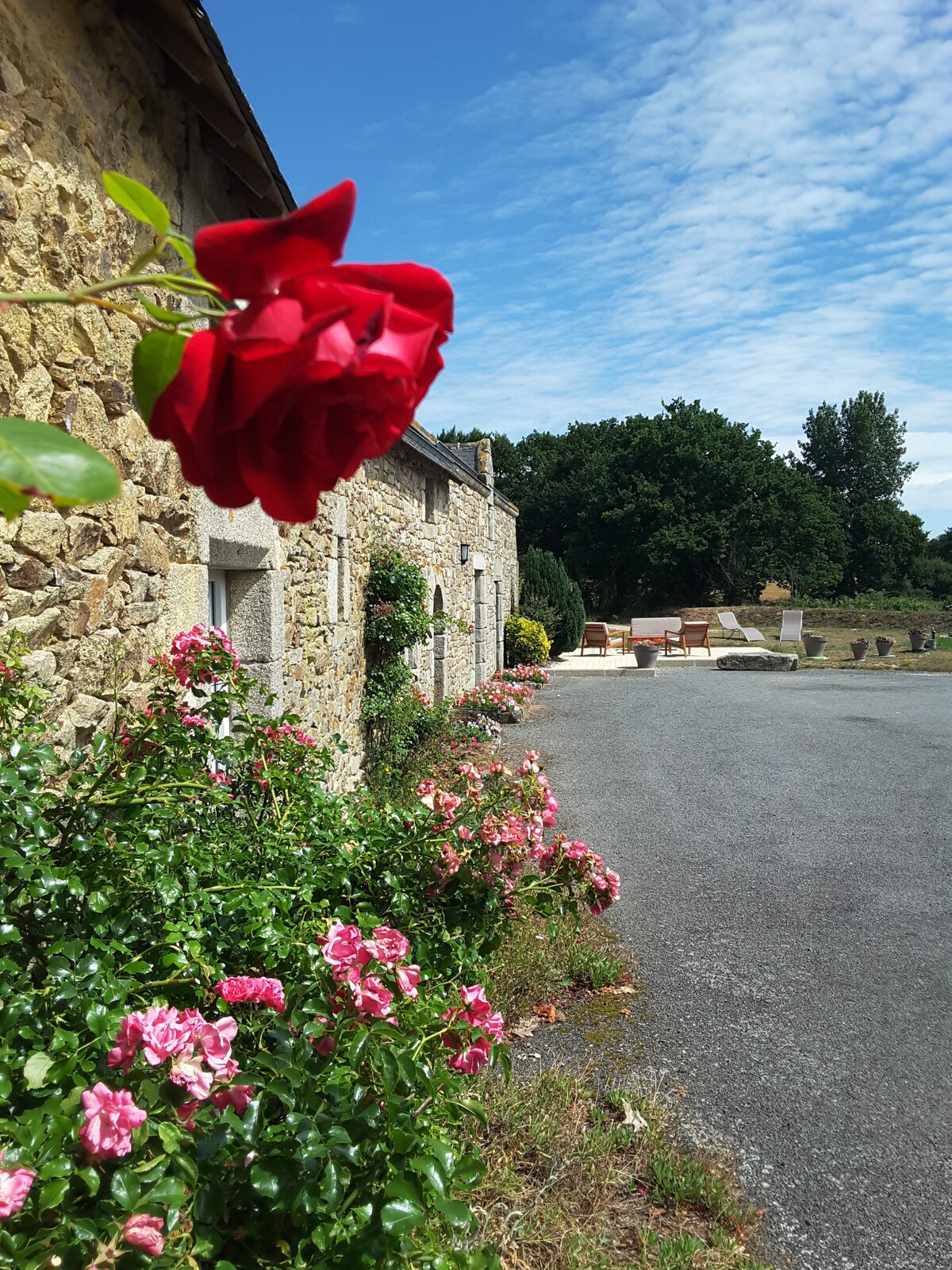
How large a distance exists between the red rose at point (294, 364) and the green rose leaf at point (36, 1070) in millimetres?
1287

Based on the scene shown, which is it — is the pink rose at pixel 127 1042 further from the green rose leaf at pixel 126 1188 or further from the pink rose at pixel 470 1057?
the pink rose at pixel 470 1057

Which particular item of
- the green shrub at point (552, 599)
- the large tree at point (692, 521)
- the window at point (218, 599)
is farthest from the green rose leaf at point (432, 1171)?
the large tree at point (692, 521)

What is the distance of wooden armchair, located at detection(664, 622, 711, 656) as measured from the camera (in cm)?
2136

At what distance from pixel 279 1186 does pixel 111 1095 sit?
1.04ft

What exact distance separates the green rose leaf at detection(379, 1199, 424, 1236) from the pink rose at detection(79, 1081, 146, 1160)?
0.42 meters

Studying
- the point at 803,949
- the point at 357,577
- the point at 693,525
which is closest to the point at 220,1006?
the point at 803,949

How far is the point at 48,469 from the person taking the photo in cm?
43

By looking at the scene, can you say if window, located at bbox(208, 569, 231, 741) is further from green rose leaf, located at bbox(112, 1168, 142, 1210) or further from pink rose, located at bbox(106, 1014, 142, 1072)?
green rose leaf, located at bbox(112, 1168, 142, 1210)

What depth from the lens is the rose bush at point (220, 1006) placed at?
4.37ft

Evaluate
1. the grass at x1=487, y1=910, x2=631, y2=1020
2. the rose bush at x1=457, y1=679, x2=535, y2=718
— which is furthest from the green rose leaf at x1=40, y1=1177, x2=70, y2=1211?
the rose bush at x1=457, y1=679, x2=535, y2=718

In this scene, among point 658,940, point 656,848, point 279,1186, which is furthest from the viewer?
point 656,848

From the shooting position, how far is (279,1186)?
1.41 meters

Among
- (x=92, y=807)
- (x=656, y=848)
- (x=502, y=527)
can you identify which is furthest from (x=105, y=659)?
(x=502, y=527)

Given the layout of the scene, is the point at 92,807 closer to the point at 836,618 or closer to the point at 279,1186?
the point at 279,1186
